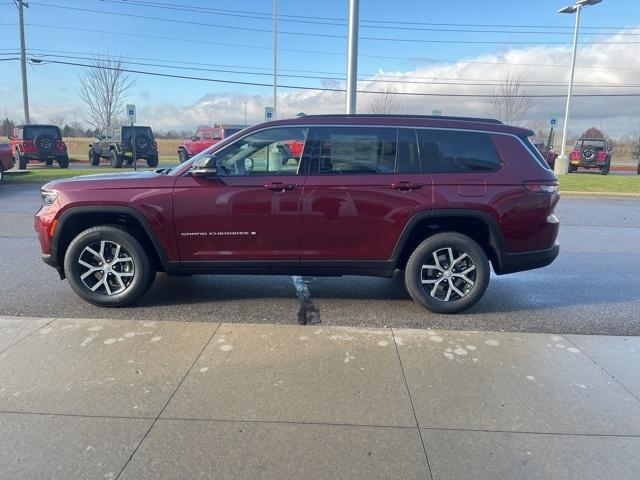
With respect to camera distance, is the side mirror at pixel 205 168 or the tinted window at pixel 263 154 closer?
the side mirror at pixel 205 168

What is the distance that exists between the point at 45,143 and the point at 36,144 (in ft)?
1.19

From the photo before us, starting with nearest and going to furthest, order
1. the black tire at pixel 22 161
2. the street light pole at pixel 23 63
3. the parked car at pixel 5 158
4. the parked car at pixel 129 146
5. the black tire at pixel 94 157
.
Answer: the parked car at pixel 5 158, the black tire at pixel 22 161, the parked car at pixel 129 146, the black tire at pixel 94 157, the street light pole at pixel 23 63

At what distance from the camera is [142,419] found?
2.87 metres

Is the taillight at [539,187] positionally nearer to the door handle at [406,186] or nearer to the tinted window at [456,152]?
the tinted window at [456,152]

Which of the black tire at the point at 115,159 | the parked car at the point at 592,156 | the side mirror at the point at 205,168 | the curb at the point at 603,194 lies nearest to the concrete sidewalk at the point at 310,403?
the side mirror at the point at 205,168

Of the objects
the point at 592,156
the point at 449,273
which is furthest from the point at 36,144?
the point at 592,156

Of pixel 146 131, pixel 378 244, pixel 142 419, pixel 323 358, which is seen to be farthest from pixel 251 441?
pixel 146 131

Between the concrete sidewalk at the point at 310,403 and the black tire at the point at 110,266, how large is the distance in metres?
0.42

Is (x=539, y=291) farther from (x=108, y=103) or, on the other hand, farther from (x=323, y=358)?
(x=108, y=103)

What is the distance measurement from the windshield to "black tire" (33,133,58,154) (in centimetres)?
18

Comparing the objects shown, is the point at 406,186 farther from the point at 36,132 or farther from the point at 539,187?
the point at 36,132

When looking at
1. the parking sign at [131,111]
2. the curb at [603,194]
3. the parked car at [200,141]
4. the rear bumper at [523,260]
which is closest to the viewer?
the rear bumper at [523,260]

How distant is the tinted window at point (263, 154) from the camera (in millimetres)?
4531

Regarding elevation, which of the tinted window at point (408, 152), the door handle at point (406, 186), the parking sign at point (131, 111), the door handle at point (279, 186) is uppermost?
the parking sign at point (131, 111)
